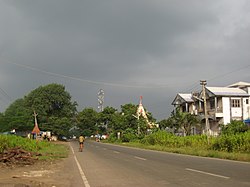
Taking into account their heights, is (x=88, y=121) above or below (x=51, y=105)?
below

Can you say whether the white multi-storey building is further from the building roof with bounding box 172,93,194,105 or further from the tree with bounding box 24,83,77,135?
the tree with bounding box 24,83,77,135

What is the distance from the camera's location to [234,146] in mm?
24188

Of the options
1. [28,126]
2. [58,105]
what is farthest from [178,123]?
[58,105]

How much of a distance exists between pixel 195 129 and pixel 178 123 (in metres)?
8.15

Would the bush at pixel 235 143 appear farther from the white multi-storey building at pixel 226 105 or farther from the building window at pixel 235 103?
the building window at pixel 235 103

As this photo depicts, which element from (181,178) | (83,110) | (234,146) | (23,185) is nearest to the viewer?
(23,185)

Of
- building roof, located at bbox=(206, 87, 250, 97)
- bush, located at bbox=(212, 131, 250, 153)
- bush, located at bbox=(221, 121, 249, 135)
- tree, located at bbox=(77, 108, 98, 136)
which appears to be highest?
building roof, located at bbox=(206, 87, 250, 97)

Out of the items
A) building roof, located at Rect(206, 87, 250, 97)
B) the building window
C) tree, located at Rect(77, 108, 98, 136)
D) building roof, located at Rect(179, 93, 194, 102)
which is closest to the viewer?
building roof, located at Rect(206, 87, 250, 97)

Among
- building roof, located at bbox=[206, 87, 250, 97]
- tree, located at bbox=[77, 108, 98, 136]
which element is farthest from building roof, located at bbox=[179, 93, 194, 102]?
tree, located at bbox=[77, 108, 98, 136]

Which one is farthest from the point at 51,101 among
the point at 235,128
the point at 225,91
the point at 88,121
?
the point at 235,128

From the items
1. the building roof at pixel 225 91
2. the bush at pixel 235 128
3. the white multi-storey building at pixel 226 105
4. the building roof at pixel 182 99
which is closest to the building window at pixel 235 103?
the white multi-storey building at pixel 226 105

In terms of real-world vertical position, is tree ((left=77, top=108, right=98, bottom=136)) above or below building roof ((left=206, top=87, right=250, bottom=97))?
below

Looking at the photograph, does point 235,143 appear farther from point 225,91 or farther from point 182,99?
point 182,99

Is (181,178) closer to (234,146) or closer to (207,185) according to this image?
(207,185)
